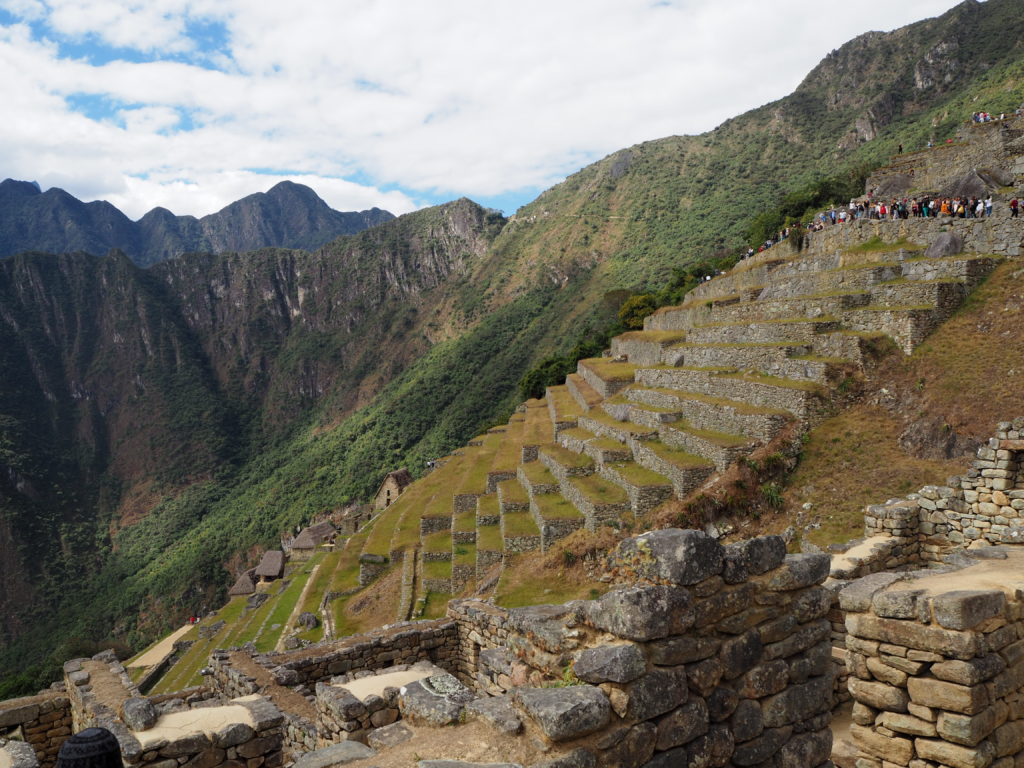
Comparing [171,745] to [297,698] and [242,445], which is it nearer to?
[297,698]

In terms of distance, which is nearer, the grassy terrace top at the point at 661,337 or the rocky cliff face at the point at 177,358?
the grassy terrace top at the point at 661,337

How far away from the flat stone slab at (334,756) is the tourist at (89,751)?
1.10 m

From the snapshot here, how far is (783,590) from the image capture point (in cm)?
378

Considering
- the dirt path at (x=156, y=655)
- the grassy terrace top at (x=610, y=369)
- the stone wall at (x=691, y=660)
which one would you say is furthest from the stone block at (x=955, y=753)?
the dirt path at (x=156, y=655)

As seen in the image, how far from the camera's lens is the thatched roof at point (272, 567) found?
46.3 m

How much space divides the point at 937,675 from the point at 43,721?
33.4 feet

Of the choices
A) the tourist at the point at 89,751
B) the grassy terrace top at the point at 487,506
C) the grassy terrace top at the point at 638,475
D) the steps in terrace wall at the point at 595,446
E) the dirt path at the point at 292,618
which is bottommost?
the dirt path at the point at 292,618

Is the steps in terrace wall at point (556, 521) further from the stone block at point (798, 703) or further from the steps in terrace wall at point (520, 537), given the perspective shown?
the stone block at point (798, 703)

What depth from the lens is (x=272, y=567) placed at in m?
47.3

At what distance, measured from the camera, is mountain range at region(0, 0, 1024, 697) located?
67500mm

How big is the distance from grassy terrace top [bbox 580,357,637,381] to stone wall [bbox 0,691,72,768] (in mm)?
19735

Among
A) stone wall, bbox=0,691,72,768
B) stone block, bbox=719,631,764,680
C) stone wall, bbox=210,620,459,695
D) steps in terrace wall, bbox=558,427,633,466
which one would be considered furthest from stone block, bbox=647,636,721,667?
steps in terrace wall, bbox=558,427,633,466

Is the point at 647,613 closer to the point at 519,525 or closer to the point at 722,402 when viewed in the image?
the point at 722,402

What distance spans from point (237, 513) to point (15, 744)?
96713 millimetres
